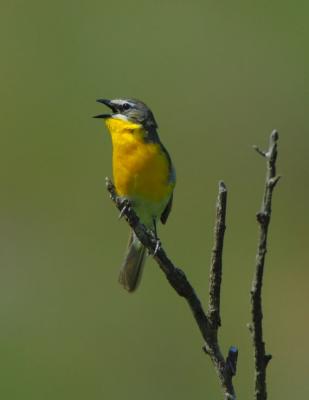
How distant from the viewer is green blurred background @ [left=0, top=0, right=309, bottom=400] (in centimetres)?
778

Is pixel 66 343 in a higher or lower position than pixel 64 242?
lower

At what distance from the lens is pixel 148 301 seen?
827 cm

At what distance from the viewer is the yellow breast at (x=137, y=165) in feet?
15.0

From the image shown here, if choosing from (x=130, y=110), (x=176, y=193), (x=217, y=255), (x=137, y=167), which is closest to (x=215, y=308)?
(x=217, y=255)

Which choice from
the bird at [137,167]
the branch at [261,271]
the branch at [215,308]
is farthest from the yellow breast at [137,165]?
the branch at [261,271]

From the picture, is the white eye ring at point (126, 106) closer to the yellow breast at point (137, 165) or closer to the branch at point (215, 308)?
the yellow breast at point (137, 165)

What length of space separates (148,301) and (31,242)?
194cm

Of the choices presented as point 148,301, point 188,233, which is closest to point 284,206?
point 188,233

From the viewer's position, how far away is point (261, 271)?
6.27ft

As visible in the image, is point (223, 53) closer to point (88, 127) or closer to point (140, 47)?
point (140, 47)

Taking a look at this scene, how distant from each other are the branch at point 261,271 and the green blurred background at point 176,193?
4.85 meters

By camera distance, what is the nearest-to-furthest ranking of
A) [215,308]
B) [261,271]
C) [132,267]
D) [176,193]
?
[261,271] → [215,308] → [132,267] → [176,193]

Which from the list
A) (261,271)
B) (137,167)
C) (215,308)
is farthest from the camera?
(137,167)

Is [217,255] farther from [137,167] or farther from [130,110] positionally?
[130,110]
